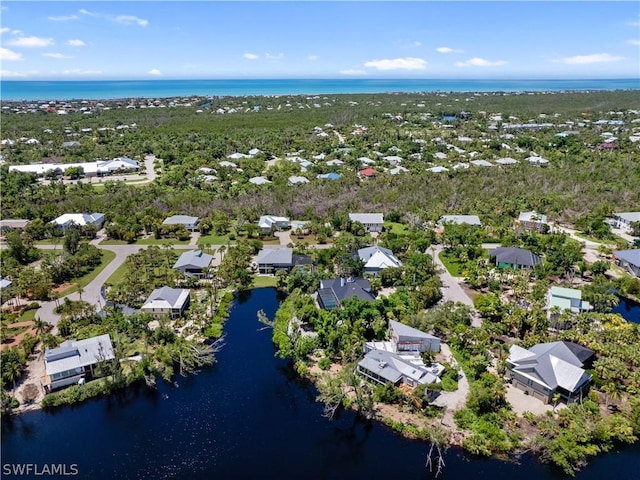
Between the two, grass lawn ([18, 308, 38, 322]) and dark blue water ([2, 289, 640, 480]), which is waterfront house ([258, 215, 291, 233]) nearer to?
grass lawn ([18, 308, 38, 322])

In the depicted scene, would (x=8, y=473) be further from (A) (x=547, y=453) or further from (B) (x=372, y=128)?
(B) (x=372, y=128)

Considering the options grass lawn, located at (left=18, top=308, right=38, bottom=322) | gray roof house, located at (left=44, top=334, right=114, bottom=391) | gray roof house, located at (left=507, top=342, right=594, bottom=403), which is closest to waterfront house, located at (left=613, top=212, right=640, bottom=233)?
gray roof house, located at (left=507, top=342, right=594, bottom=403)

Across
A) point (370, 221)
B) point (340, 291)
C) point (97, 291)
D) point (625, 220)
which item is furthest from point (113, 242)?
point (625, 220)

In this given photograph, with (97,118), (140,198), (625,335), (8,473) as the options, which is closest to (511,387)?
(625,335)

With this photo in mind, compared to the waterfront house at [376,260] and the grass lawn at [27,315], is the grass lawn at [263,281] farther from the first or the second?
the grass lawn at [27,315]

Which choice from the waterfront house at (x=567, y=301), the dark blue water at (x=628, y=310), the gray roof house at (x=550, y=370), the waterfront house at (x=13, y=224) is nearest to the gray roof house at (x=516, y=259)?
the waterfront house at (x=567, y=301)

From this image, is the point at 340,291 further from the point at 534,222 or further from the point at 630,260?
the point at 534,222
